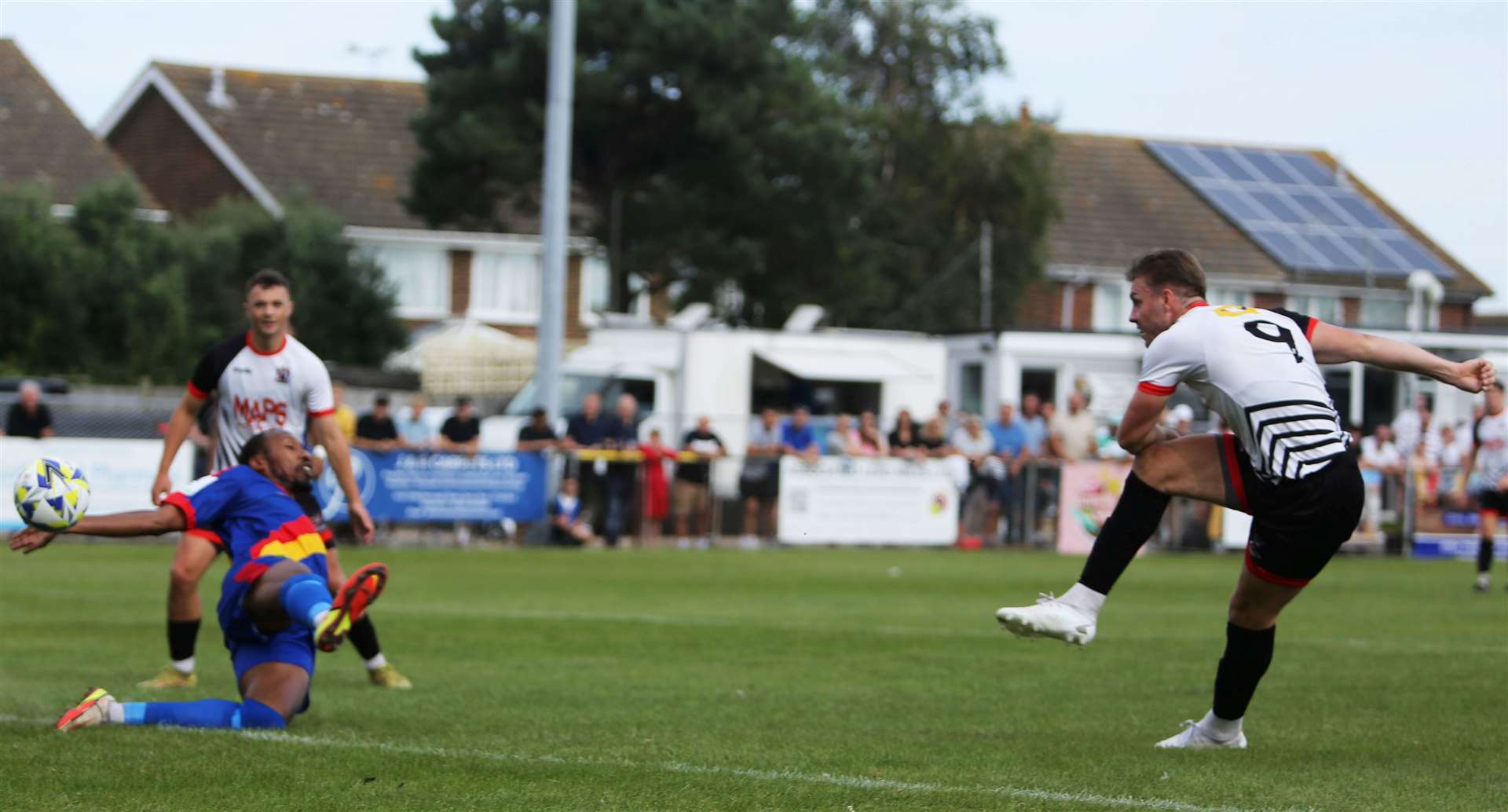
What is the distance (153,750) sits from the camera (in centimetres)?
695

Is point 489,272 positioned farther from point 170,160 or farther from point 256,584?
point 256,584

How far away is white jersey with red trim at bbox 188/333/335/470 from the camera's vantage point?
952 centimetres

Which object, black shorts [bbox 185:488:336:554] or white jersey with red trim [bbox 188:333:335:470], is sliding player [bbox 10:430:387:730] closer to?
black shorts [bbox 185:488:336:554]

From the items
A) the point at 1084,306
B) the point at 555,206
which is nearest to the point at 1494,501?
the point at 555,206

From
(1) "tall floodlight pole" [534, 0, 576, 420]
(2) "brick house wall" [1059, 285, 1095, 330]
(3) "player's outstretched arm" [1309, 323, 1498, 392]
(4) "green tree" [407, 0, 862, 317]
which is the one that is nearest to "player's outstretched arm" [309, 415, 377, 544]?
(3) "player's outstretched arm" [1309, 323, 1498, 392]

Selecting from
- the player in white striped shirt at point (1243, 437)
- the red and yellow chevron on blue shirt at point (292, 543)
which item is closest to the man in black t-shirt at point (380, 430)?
the red and yellow chevron on blue shirt at point (292, 543)

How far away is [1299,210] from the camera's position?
53.5 meters

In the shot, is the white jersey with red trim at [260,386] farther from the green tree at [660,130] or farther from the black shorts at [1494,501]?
the green tree at [660,130]

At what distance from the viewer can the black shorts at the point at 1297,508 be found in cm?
667

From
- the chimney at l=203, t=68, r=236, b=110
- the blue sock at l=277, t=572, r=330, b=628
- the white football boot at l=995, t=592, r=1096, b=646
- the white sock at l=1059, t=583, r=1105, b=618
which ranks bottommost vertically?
the blue sock at l=277, t=572, r=330, b=628

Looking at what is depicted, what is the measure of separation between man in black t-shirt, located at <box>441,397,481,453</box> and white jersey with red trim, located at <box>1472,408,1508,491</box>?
1166cm

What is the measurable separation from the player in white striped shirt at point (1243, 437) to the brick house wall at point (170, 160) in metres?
44.1

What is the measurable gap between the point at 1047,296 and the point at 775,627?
3977cm

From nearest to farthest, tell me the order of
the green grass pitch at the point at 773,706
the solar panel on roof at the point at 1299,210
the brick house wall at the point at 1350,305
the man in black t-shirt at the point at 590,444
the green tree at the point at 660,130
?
the green grass pitch at the point at 773,706 → the man in black t-shirt at the point at 590,444 → the green tree at the point at 660,130 → the solar panel on roof at the point at 1299,210 → the brick house wall at the point at 1350,305
